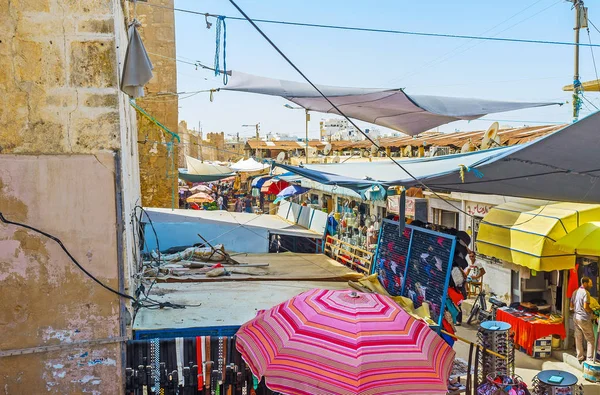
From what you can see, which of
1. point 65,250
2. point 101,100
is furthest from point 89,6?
point 65,250

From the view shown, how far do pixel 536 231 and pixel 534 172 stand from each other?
154 inches

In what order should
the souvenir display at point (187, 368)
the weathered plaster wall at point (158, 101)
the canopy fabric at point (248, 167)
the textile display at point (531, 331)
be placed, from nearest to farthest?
the souvenir display at point (187, 368)
the textile display at point (531, 331)
the weathered plaster wall at point (158, 101)
the canopy fabric at point (248, 167)

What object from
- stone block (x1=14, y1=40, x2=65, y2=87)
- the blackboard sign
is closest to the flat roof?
the blackboard sign

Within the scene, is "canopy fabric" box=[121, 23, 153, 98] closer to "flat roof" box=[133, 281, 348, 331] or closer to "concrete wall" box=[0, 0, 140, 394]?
"concrete wall" box=[0, 0, 140, 394]

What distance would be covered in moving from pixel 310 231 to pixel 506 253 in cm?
360

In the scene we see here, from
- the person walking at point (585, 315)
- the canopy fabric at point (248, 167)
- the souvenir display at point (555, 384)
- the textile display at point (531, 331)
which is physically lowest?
the textile display at point (531, 331)

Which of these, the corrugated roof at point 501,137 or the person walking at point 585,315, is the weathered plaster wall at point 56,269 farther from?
the corrugated roof at point 501,137

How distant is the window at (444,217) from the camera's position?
14.0 m

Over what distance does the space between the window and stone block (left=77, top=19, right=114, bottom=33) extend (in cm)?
1127

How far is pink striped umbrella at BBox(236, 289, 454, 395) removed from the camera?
12.1ft

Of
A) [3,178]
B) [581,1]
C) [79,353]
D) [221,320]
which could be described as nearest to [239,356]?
[221,320]

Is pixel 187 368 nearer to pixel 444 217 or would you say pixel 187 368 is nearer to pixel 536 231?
pixel 536 231

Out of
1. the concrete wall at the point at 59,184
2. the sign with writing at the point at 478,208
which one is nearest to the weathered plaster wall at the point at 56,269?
the concrete wall at the point at 59,184

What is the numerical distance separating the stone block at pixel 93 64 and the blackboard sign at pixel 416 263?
11.3 feet
